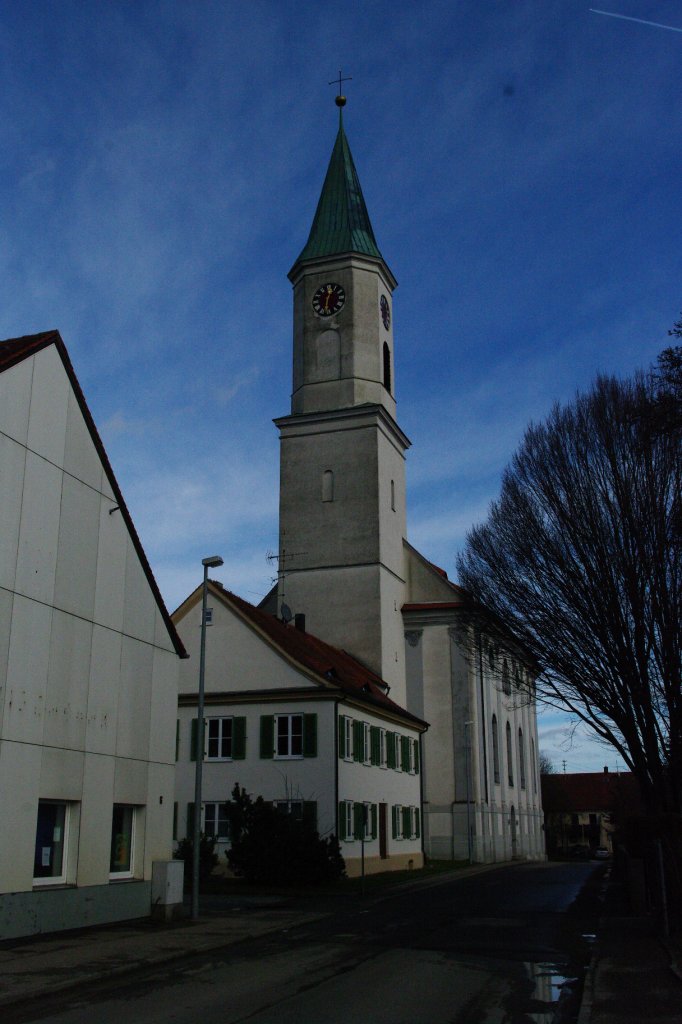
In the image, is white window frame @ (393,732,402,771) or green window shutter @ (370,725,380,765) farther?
white window frame @ (393,732,402,771)

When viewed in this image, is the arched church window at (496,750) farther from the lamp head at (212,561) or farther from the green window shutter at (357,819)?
the lamp head at (212,561)

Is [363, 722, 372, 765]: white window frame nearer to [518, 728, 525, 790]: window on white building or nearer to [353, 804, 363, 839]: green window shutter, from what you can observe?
[353, 804, 363, 839]: green window shutter

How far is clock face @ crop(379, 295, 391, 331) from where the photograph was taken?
49.9 metres

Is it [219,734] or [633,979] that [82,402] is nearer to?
[633,979]

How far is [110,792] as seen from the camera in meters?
17.9

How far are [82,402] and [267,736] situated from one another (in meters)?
17.7

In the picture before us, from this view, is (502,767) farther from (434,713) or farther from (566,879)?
(566,879)

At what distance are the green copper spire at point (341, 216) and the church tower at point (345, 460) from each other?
0.09m

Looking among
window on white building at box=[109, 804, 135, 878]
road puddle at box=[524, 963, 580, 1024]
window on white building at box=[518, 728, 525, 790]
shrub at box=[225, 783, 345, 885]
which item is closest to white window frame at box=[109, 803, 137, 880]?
window on white building at box=[109, 804, 135, 878]

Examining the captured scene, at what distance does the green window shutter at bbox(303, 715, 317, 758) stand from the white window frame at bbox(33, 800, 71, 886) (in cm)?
1582

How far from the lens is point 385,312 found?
5044 centimetres

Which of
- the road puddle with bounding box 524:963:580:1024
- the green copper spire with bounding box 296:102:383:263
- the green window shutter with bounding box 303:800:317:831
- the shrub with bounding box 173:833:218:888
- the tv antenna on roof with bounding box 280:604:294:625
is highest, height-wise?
the green copper spire with bounding box 296:102:383:263

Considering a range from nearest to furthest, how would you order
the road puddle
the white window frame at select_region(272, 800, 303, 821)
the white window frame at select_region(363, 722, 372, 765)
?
the road puddle
the white window frame at select_region(272, 800, 303, 821)
the white window frame at select_region(363, 722, 372, 765)

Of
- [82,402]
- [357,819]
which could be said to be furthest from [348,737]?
[82,402]
